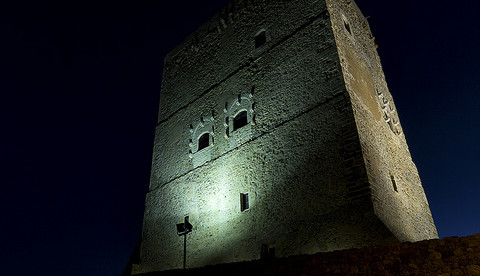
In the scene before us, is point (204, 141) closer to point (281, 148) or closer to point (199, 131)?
point (199, 131)

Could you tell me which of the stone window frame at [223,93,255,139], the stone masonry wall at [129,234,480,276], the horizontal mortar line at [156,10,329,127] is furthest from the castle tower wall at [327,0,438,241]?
the stone window frame at [223,93,255,139]

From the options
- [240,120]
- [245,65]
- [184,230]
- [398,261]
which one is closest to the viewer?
[398,261]

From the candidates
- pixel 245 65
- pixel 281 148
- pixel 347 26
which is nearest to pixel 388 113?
pixel 347 26

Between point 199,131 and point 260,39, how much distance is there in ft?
12.5

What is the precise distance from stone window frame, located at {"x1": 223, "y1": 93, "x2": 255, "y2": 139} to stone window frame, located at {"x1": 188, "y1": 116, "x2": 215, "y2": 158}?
0.70 metres

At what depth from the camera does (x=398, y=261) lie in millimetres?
4691

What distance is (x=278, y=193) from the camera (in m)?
9.12

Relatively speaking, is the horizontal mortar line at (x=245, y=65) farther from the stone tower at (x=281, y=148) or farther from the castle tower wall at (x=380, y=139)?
the castle tower wall at (x=380, y=139)

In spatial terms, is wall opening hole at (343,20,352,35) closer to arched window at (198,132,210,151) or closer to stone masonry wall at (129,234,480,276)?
arched window at (198,132,210,151)

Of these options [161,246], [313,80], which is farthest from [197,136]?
[313,80]

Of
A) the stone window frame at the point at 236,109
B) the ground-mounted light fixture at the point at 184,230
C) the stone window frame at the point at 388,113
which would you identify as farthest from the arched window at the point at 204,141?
the stone window frame at the point at 388,113

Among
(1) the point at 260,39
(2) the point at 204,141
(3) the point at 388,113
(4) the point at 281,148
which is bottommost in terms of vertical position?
(4) the point at 281,148

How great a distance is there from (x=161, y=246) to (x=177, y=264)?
112cm

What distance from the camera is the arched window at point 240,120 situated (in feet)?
36.8
